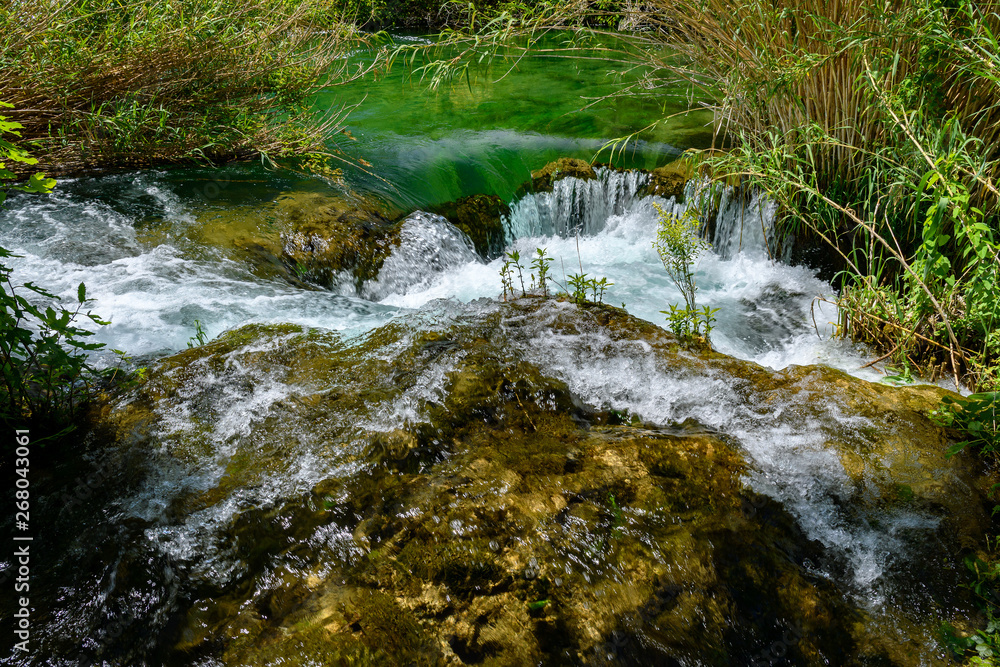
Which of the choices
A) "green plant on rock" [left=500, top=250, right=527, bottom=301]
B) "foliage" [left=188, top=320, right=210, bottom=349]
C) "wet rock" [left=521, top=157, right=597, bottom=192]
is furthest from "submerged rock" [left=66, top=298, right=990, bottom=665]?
"wet rock" [left=521, top=157, right=597, bottom=192]

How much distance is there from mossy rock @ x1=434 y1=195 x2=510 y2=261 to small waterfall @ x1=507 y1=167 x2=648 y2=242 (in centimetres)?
30

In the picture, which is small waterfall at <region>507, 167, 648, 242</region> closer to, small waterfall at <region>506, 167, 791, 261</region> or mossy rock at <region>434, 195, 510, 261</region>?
small waterfall at <region>506, 167, 791, 261</region>

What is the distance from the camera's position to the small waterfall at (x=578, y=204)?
21.5 ft

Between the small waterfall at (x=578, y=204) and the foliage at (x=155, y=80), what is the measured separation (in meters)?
2.35

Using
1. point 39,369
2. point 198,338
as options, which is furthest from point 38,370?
point 198,338

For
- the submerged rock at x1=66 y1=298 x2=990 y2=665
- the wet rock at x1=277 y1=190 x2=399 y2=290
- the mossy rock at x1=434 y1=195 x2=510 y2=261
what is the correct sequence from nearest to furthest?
the submerged rock at x1=66 y1=298 x2=990 y2=665 < the wet rock at x1=277 y1=190 x2=399 y2=290 < the mossy rock at x1=434 y1=195 x2=510 y2=261

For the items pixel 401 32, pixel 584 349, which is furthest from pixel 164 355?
pixel 401 32

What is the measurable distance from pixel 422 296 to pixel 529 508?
11.0 ft

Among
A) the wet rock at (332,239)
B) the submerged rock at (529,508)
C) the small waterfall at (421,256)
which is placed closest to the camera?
→ the submerged rock at (529,508)

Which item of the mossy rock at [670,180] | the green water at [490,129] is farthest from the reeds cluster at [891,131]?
the mossy rock at [670,180]

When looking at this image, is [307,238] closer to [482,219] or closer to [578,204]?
[482,219]

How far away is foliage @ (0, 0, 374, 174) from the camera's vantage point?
4.61m

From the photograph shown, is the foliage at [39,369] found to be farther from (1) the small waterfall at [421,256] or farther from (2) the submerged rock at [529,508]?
(1) the small waterfall at [421,256]

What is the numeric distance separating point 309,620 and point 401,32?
15.1 meters
